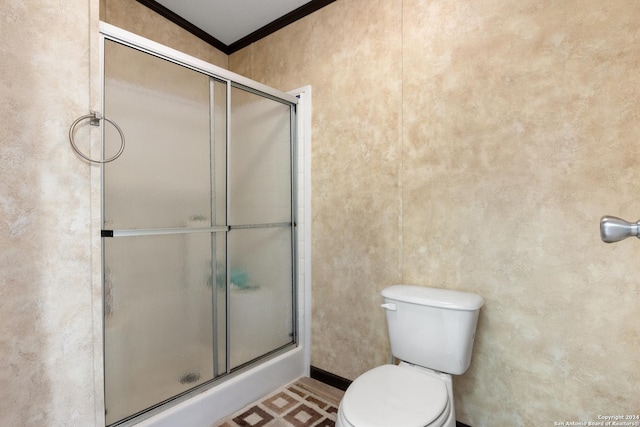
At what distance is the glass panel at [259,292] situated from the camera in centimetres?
181

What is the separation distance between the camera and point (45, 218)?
1094 mm

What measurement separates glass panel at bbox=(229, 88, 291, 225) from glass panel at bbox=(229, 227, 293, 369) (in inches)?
4.5

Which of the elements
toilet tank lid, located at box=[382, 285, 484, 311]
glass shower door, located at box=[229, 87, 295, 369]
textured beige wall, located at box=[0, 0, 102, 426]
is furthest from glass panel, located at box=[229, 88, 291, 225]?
toilet tank lid, located at box=[382, 285, 484, 311]

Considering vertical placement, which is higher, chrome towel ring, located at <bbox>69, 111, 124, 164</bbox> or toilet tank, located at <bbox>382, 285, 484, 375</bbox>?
chrome towel ring, located at <bbox>69, 111, 124, 164</bbox>

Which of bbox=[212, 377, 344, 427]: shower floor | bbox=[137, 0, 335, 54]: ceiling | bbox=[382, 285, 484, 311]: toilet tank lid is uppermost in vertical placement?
bbox=[137, 0, 335, 54]: ceiling

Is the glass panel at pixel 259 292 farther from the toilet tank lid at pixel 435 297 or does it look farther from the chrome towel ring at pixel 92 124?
the toilet tank lid at pixel 435 297

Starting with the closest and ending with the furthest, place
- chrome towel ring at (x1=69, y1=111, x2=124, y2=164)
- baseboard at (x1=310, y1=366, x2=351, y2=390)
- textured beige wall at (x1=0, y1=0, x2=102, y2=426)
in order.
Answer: textured beige wall at (x1=0, y1=0, x2=102, y2=426) < chrome towel ring at (x1=69, y1=111, x2=124, y2=164) < baseboard at (x1=310, y1=366, x2=351, y2=390)

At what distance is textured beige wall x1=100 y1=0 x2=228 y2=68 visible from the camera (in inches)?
72.2

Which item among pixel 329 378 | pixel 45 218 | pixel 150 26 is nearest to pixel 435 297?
pixel 329 378

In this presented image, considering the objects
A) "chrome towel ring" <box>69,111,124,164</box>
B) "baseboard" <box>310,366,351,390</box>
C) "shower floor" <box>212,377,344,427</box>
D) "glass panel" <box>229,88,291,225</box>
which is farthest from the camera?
"baseboard" <box>310,366,351,390</box>

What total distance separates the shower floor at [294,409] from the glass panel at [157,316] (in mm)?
298

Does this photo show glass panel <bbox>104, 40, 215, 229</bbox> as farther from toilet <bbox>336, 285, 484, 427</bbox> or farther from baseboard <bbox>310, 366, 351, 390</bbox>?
baseboard <bbox>310, 366, 351, 390</bbox>

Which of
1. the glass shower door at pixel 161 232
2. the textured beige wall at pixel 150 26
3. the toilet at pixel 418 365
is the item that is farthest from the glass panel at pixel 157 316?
the textured beige wall at pixel 150 26

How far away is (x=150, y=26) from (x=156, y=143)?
1.07 meters
